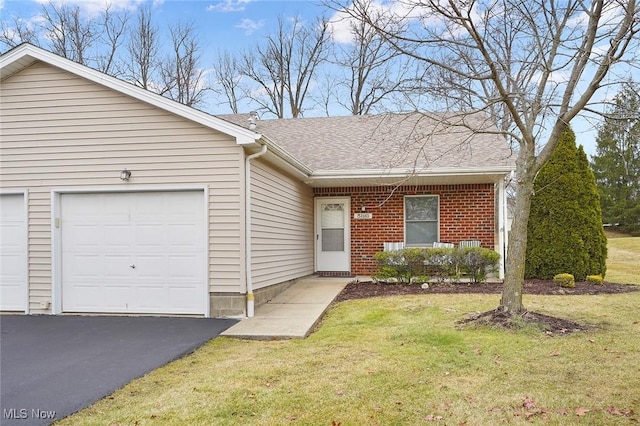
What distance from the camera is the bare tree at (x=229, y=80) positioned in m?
26.6

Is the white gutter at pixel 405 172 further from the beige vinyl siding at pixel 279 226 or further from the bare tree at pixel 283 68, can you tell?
the bare tree at pixel 283 68

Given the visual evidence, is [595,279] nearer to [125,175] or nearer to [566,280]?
[566,280]

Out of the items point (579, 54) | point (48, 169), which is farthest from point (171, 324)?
point (579, 54)

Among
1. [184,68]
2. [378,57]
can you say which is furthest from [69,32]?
[378,57]

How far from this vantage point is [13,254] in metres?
8.43

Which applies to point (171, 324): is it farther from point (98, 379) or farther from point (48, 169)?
point (48, 169)

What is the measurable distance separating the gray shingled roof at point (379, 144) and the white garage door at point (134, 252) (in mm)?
3654

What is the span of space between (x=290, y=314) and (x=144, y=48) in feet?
75.2

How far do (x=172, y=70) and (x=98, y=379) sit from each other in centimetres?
2405

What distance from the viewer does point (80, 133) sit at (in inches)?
323

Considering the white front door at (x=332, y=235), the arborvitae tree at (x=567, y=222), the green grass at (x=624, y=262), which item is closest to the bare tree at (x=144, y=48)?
the white front door at (x=332, y=235)

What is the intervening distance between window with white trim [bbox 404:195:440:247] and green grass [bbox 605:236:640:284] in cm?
453

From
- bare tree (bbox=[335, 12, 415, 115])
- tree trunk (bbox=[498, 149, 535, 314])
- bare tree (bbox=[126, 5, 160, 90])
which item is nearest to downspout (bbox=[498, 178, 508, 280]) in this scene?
bare tree (bbox=[335, 12, 415, 115])

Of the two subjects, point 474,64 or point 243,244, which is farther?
point 243,244
